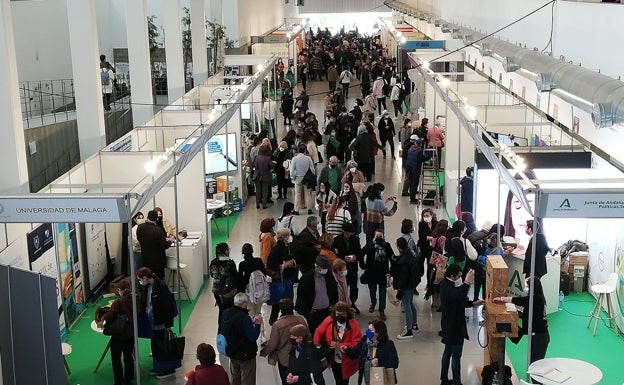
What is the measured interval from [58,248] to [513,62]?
21.4 ft

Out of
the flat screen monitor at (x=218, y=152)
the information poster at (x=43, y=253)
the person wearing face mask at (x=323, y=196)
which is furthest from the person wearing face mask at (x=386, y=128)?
the information poster at (x=43, y=253)

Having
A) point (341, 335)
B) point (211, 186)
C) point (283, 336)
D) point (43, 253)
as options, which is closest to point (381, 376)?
point (341, 335)

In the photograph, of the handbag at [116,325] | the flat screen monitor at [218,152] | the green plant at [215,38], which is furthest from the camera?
the green plant at [215,38]

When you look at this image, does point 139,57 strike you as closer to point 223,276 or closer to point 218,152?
point 218,152

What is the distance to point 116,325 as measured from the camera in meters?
7.16

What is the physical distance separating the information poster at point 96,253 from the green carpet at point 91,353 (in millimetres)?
278

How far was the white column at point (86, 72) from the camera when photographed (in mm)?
11305

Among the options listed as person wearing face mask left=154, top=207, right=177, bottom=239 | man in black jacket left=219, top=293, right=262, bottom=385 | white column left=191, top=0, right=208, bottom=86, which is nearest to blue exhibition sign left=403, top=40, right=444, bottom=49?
white column left=191, top=0, right=208, bottom=86

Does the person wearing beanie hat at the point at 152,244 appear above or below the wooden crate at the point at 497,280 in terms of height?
below

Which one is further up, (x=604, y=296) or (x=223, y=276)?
(x=223, y=276)

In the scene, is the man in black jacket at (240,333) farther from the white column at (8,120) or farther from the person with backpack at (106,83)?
the person with backpack at (106,83)

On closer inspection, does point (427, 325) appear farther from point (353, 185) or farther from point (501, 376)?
point (353, 185)

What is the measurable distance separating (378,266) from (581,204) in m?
3.17

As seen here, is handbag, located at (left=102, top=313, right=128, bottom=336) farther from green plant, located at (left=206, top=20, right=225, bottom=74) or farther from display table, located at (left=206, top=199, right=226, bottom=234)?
green plant, located at (left=206, top=20, right=225, bottom=74)
